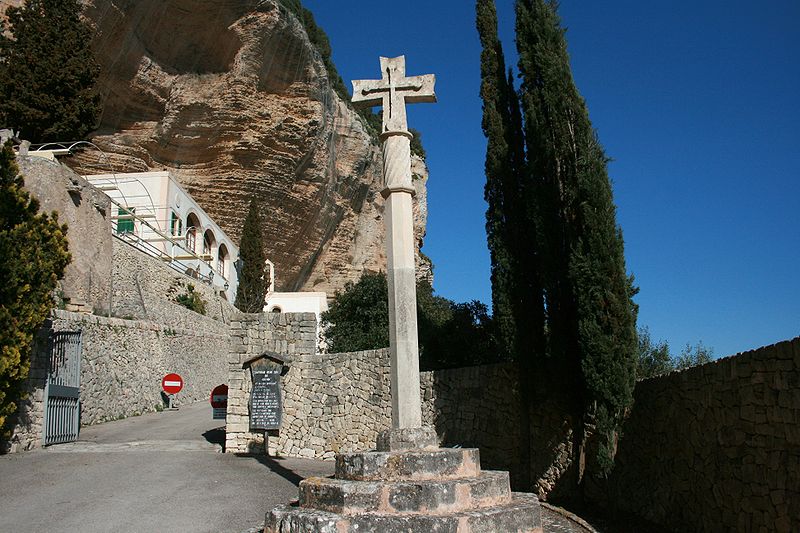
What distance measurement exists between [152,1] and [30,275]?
62.6 feet

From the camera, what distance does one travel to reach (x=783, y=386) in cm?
521

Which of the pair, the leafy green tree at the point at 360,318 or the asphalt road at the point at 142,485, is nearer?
the asphalt road at the point at 142,485

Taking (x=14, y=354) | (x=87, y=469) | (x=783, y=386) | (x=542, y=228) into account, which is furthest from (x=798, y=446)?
(x=14, y=354)

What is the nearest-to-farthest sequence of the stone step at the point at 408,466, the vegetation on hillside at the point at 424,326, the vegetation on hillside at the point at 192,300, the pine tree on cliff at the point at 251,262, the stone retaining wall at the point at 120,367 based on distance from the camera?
the stone step at the point at 408,466 < the stone retaining wall at the point at 120,367 < the vegetation on hillside at the point at 424,326 < the vegetation on hillside at the point at 192,300 < the pine tree on cliff at the point at 251,262

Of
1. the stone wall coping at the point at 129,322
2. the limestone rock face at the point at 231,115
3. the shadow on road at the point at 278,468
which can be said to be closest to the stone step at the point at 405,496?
the shadow on road at the point at 278,468

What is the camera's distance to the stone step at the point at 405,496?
5402mm

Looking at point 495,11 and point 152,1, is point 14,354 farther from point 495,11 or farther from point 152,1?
point 152,1

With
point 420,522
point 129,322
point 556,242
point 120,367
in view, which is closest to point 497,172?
point 556,242

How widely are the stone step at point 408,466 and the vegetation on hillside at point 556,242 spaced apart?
3297 mm

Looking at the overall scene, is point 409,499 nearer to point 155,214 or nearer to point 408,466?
point 408,466

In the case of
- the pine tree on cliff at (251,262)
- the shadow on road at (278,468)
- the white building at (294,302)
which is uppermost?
the pine tree on cliff at (251,262)

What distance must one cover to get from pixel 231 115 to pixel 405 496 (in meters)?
27.7

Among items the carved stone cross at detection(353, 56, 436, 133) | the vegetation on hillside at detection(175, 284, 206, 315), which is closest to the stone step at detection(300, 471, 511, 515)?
the carved stone cross at detection(353, 56, 436, 133)

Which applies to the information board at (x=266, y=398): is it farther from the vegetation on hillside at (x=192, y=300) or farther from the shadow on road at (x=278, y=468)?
the vegetation on hillside at (x=192, y=300)
